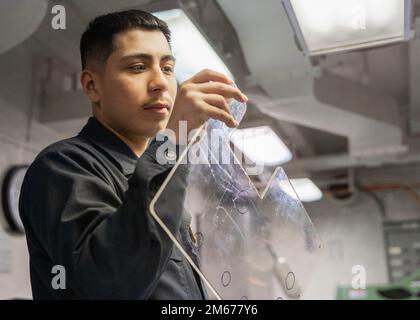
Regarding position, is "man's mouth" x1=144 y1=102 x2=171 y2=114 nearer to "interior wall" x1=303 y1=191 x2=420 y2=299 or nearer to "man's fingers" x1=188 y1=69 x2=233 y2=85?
"man's fingers" x1=188 y1=69 x2=233 y2=85

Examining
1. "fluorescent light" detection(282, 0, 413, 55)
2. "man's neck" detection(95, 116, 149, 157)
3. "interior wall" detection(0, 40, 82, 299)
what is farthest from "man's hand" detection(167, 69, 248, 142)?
"interior wall" detection(0, 40, 82, 299)

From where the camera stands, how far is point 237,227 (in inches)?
18.9

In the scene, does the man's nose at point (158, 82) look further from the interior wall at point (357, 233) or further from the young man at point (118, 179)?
the interior wall at point (357, 233)

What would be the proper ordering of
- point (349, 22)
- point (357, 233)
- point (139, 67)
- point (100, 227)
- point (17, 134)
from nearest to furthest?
1. point (100, 227)
2. point (139, 67)
3. point (349, 22)
4. point (17, 134)
5. point (357, 233)

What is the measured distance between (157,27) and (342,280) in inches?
136

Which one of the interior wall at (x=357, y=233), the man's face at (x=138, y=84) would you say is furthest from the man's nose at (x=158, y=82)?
the interior wall at (x=357, y=233)

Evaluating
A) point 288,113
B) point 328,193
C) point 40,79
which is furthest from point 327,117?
point 328,193

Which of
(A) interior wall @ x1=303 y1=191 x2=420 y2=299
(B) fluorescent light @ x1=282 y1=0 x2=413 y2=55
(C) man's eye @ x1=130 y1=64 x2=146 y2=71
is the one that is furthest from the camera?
(A) interior wall @ x1=303 y1=191 x2=420 y2=299

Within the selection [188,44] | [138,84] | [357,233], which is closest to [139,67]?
[138,84]

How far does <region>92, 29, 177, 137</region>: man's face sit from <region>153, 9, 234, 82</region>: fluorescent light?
2.22ft

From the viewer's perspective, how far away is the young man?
0.35 meters

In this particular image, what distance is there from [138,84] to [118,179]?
0.32 feet

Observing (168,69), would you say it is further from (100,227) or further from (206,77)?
(100,227)

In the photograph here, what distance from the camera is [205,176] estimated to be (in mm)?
431
